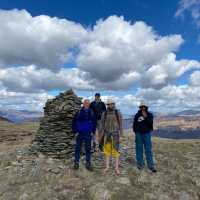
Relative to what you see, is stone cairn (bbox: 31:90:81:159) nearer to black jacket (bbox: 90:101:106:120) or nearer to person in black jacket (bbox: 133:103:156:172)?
black jacket (bbox: 90:101:106:120)

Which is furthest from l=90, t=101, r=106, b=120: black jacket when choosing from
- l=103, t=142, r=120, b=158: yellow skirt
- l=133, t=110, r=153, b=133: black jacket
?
l=133, t=110, r=153, b=133: black jacket

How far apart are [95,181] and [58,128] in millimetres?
5248

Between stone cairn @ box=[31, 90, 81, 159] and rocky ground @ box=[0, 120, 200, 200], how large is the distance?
2.30ft

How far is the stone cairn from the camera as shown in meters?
17.6

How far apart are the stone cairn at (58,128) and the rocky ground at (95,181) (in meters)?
0.70

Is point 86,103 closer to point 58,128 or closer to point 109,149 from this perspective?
point 109,149

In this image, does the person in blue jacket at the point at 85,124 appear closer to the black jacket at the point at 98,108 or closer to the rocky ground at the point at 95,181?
the black jacket at the point at 98,108

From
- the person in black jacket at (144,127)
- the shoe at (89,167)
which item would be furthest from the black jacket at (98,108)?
the shoe at (89,167)

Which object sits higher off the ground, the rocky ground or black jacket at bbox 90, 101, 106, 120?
black jacket at bbox 90, 101, 106, 120

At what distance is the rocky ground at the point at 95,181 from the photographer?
1311 cm

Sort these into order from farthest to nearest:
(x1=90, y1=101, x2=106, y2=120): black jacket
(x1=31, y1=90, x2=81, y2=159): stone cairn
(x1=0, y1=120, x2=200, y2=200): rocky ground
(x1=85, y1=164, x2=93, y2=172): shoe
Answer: (x1=31, y1=90, x2=81, y2=159): stone cairn → (x1=90, y1=101, x2=106, y2=120): black jacket → (x1=85, y1=164, x2=93, y2=172): shoe → (x1=0, y1=120, x2=200, y2=200): rocky ground

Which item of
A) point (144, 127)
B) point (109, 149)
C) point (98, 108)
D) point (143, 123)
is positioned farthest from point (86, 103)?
point (144, 127)

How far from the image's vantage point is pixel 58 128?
1795 cm

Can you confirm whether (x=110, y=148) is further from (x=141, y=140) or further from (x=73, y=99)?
(x=73, y=99)
